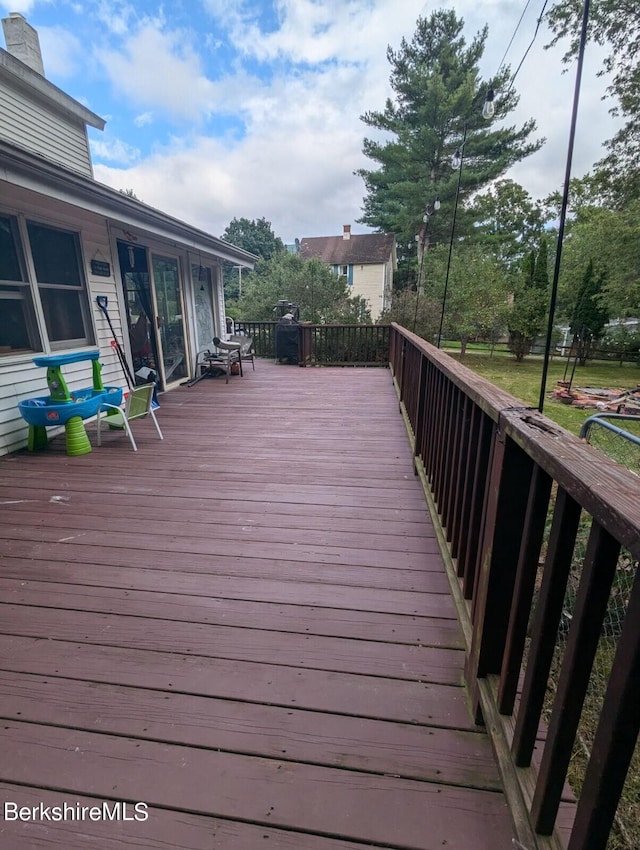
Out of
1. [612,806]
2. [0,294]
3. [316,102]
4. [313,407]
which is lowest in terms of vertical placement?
[313,407]

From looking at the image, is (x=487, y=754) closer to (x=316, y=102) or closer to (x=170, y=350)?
(x=170, y=350)

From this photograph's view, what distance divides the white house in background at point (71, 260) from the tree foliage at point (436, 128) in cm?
1163

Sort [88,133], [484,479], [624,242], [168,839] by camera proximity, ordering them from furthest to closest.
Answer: [624,242] → [88,133] → [484,479] → [168,839]

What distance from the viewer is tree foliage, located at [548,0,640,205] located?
8977 mm

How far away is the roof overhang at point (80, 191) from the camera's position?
9.27 ft

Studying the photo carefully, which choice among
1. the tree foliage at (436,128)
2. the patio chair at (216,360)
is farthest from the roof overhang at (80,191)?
the tree foliage at (436,128)

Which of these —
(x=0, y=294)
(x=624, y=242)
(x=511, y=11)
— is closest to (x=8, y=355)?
(x=0, y=294)

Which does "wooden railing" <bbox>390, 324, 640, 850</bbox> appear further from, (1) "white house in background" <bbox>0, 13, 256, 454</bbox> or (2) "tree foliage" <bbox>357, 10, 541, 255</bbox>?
(2) "tree foliage" <bbox>357, 10, 541, 255</bbox>

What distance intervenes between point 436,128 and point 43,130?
46.5ft

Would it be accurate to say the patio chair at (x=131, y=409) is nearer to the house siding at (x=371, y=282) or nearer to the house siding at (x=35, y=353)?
the house siding at (x=35, y=353)

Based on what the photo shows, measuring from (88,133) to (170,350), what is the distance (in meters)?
4.12

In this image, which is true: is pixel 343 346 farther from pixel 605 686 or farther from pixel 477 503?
pixel 605 686

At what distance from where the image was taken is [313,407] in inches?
207

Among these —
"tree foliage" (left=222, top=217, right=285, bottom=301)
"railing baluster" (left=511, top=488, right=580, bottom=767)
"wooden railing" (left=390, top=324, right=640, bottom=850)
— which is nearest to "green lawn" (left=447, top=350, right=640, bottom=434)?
"wooden railing" (left=390, top=324, right=640, bottom=850)
